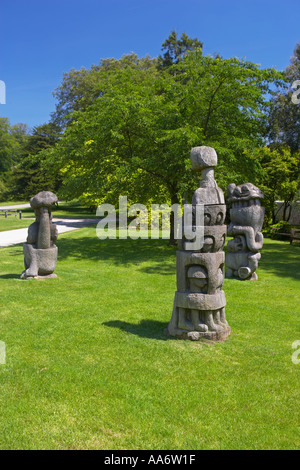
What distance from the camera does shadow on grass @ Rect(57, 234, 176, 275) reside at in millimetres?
12078

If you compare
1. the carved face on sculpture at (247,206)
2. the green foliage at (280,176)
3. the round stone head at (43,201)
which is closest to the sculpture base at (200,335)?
the carved face on sculpture at (247,206)

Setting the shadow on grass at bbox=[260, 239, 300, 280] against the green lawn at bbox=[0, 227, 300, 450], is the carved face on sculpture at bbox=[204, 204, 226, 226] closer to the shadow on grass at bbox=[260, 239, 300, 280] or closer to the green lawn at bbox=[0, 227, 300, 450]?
the green lawn at bbox=[0, 227, 300, 450]

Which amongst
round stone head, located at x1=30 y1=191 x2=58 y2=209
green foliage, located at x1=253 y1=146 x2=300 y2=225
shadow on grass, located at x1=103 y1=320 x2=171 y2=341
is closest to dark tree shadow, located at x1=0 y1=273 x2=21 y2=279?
round stone head, located at x1=30 y1=191 x2=58 y2=209

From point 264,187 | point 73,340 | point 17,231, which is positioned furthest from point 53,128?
point 73,340

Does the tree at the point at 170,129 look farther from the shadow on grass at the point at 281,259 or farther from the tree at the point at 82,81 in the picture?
the tree at the point at 82,81

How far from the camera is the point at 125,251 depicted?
A: 48.0ft

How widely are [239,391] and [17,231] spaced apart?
18557 mm

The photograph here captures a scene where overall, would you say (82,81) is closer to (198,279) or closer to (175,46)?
(175,46)

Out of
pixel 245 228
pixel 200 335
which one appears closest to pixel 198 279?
pixel 200 335

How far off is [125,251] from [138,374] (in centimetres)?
1019

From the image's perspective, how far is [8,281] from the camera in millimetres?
9148

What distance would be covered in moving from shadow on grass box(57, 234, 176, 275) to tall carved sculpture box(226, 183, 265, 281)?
2.11m

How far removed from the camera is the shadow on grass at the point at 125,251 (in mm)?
12078
